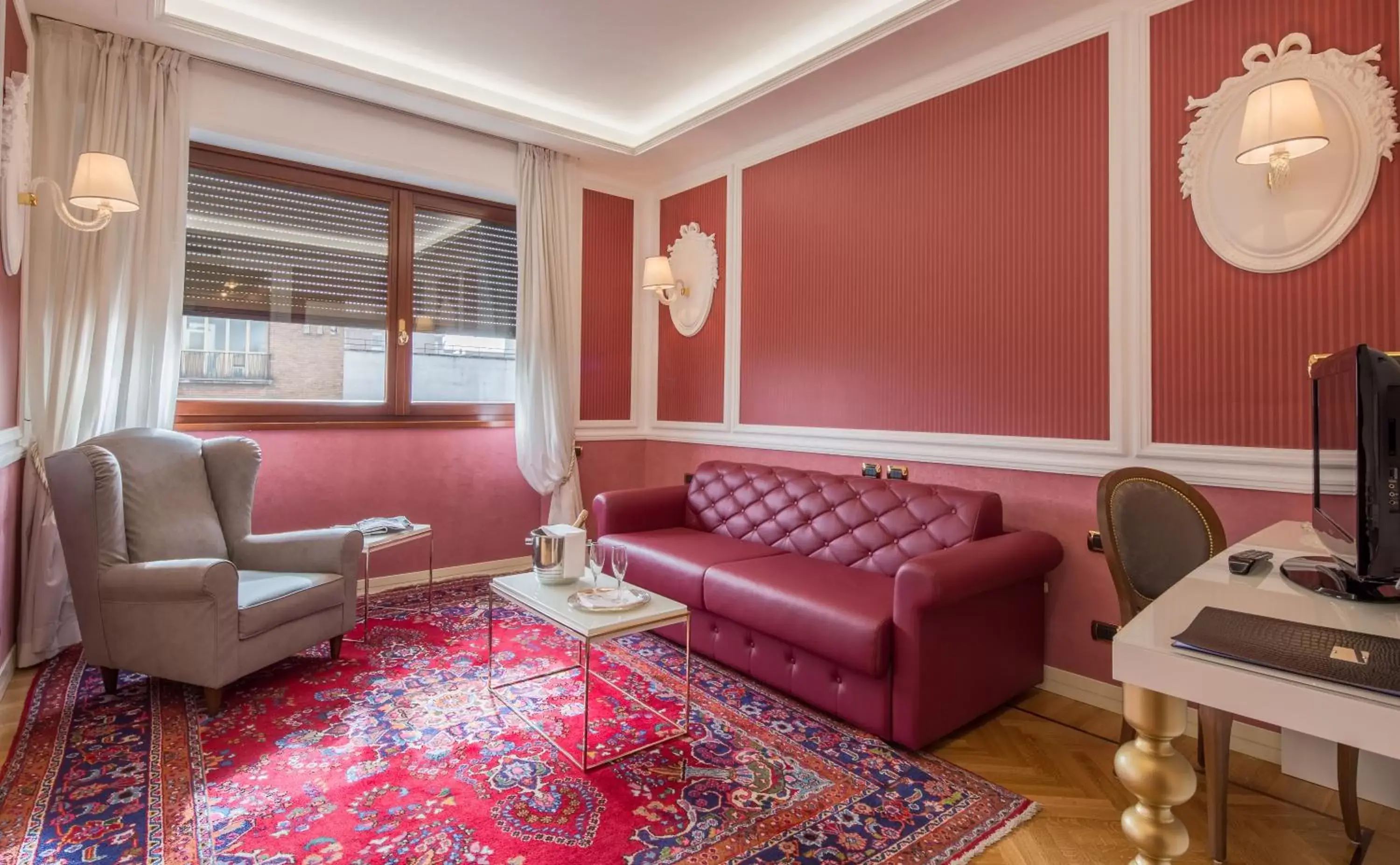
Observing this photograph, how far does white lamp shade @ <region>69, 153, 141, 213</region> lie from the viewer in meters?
2.73

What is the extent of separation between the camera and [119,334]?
3.29 meters

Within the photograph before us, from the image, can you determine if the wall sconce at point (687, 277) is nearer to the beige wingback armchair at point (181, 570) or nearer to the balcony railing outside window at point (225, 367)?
the balcony railing outside window at point (225, 367)

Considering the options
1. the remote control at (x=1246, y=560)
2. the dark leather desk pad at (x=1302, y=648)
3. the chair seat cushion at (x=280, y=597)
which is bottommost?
the chair seat cushion at (x=280, y=597)

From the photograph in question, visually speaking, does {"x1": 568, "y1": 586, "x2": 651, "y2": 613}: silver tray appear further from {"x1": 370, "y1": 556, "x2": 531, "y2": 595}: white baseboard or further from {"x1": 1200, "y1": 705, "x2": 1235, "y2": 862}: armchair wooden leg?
{"x1": 370, "y1": 556, "x2": 531, "y2": 595}: white baseboard

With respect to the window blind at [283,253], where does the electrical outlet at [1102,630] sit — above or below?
below

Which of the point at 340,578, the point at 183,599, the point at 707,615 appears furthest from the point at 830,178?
the point at 183,599

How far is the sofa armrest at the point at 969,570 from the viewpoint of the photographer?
2.28 m

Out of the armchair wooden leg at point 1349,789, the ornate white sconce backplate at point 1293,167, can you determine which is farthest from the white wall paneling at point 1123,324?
the armchair wooden leg at point 1349,789

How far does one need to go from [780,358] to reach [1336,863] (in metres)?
3.10

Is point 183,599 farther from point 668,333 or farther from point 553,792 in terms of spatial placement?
point 668,333

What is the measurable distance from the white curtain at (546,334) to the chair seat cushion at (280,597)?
5.91 ft

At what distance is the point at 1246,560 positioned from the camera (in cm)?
160

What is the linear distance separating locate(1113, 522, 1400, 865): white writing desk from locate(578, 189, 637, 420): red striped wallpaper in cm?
409

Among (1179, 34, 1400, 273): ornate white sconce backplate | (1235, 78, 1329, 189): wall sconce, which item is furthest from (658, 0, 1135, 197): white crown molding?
(1235, 78, 1329, 189): wall sconce
